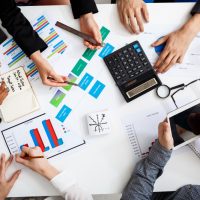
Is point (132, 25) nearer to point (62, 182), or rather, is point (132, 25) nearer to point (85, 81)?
point (85, 81)

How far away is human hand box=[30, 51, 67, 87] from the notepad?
0.07 meters

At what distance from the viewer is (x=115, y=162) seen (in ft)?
3.24

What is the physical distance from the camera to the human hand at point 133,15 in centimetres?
100

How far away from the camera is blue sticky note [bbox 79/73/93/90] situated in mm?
1011

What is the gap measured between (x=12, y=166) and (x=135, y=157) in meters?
0.45

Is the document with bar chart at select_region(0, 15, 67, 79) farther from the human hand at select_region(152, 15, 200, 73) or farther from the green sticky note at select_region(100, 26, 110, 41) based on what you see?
the human hand at select_region(152, 15, 200, 73)

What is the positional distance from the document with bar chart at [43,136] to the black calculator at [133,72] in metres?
0.25

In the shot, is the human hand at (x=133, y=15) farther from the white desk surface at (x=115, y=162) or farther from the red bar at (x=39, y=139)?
the red bar at (x=39, y=139)

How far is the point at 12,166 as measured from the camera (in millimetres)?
1031

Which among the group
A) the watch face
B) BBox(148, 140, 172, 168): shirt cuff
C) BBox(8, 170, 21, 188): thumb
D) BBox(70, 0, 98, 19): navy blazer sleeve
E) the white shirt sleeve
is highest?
BBox(70, 0, 98, 19): navy blazer sleeve

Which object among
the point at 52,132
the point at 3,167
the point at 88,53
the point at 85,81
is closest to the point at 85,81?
the point at 85,81

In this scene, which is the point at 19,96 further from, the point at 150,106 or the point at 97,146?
the point at 150,106

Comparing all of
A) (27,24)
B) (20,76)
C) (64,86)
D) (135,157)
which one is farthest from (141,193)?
(27,24)

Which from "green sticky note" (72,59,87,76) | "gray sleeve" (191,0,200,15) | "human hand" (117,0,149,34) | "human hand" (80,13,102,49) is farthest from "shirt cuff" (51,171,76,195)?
"gray sleeve" (191,0,200,15)
